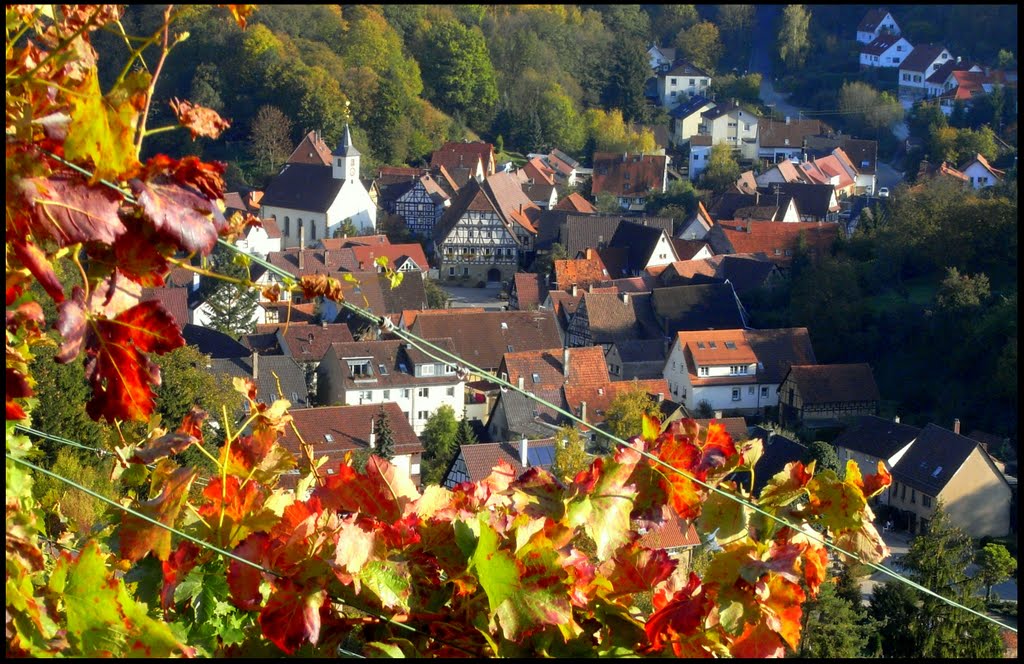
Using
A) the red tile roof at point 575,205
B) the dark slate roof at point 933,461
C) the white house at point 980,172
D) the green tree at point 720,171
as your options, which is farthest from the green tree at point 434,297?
the white house at point 980,172

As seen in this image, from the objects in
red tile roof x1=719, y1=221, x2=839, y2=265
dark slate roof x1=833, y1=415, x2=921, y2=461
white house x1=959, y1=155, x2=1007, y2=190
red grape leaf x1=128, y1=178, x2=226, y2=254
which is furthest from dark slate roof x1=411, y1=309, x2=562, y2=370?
red grape leaf x1=128, y1=178, x2=226, y2=254

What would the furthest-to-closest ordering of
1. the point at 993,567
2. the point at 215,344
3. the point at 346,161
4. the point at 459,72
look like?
the point at 459,72 < the point at 346,161 < the point at 215,344 < the point at 993,567

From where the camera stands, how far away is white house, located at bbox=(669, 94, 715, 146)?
1754 inches

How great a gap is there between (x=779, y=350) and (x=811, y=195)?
13632 millimetres

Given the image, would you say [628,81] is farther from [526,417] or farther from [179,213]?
[179,213]

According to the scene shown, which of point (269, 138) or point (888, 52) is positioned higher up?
point (888, 52)

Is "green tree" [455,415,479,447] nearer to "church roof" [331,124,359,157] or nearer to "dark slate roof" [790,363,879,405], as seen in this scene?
"dark slate roof" [790,363,879,405]

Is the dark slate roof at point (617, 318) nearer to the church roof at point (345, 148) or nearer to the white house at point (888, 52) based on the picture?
the church roof at point (345, 148)

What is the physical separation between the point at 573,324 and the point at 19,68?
2477cm

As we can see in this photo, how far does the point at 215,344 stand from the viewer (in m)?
21.1

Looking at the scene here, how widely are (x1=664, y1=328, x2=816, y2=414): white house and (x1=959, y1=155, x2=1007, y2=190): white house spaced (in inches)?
577

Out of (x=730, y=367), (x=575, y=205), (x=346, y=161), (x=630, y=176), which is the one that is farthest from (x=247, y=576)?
(x=630, y=176)

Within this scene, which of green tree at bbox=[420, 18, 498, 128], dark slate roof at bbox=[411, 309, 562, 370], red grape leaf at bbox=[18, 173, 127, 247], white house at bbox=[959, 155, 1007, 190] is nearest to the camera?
red grape leaf at bbox=[18, 173, 127, 247]

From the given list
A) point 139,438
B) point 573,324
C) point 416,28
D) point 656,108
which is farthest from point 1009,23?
point 139,438
